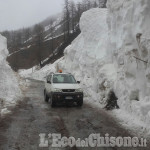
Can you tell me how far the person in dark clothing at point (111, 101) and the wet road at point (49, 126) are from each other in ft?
2.21

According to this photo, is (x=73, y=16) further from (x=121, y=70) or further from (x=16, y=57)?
(x=121, y=70)

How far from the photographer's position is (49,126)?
10414 millimetres

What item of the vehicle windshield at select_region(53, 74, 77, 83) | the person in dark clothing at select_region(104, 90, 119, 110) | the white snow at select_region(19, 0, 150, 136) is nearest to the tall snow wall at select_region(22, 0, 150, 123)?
the white snow at select_region(19, 0, 150, 136)

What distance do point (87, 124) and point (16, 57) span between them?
8851cm

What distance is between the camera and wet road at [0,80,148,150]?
838cm

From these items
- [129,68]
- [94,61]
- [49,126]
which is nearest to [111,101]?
[129,68]

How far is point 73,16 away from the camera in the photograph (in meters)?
85.4

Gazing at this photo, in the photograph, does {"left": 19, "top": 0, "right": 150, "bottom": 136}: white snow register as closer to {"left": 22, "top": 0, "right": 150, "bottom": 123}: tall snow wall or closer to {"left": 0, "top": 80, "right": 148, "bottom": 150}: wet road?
{"left": 22, "top": 0, "right": 150, "bottom": 123}: tall snow wall

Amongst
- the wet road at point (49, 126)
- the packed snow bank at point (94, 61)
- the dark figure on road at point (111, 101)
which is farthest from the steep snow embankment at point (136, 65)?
the packed snow bank at point (94, 61)

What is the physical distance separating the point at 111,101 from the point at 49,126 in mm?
5220

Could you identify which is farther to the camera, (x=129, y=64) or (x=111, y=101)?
(x=111, y=101)

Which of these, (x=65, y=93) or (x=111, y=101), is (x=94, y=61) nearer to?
(x=65, y=93)

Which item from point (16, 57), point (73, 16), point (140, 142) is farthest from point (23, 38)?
point (140, 142)

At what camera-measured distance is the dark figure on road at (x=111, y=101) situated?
46.5ft
